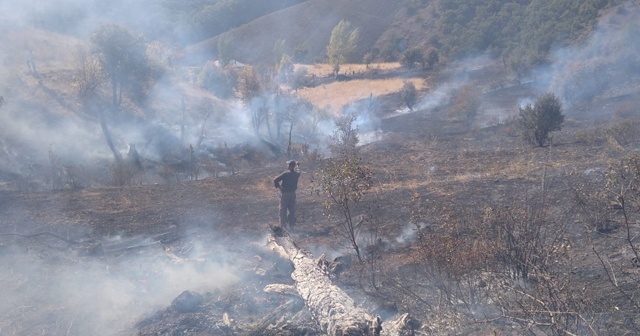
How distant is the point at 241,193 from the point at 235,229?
112 inches

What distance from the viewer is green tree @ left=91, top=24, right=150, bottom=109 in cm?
2127

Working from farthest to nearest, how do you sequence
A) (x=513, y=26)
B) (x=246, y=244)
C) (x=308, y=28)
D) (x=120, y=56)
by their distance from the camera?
1. (x=308, y=28)
2. (x=513, y=26)
3. (x=120, y=56)
4. (x=246, y=244)

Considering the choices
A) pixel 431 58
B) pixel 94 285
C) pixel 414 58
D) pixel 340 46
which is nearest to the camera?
pixel 94 285

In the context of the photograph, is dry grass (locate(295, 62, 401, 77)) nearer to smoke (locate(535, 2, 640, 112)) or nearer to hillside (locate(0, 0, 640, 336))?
smoke (locate(535, 2, 640, 112))

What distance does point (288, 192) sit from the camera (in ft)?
30.9

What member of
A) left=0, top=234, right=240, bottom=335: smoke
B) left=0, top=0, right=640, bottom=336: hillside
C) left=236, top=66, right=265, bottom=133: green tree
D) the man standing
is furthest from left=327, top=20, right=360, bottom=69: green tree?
left=0, top=234, right=240, bottom=335: smoke

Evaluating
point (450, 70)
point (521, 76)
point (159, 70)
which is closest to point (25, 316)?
point (159, 70)

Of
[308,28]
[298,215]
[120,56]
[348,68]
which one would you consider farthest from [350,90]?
[298,215]

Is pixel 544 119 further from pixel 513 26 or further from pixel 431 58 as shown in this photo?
pixel 513 26

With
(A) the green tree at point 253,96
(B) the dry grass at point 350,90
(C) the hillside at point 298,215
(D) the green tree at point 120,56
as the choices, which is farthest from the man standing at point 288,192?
(B) the dry grass at point 350,90

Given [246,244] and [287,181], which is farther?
[287,181]

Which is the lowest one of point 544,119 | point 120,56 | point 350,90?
point 350,90

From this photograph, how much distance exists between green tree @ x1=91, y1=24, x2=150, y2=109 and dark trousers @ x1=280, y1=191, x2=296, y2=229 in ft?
49.2

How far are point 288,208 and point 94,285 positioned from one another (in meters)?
3.57
